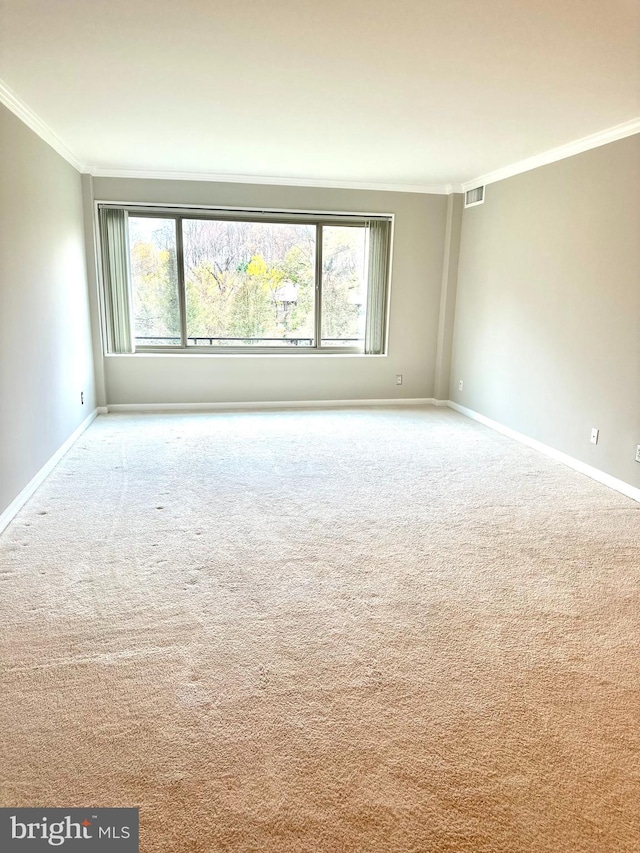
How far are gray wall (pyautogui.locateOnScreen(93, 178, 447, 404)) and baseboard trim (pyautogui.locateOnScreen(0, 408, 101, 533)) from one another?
1013 millimetres

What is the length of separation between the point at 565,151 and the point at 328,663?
14.1ft

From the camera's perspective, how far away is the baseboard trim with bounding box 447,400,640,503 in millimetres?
3930

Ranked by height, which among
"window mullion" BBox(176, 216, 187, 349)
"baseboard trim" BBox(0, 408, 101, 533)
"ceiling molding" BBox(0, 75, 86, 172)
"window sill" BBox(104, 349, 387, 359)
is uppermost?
"ceiling molding" BBox(0, 75, 86, 172)

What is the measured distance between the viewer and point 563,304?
14.9 ft

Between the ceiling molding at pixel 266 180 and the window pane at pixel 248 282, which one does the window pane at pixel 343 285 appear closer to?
the window pane at pixel 248 282

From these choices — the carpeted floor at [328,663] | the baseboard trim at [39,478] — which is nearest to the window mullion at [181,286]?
the baseboard trim at [39,478]

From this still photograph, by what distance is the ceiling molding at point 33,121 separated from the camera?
332 cm

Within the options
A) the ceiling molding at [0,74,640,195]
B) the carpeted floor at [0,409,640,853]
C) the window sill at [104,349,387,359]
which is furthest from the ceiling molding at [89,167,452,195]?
the carpeted floor at [0,409,640,853]

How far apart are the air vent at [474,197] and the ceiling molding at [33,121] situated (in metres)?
3.98

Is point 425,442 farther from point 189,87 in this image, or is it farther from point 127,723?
point 127,723

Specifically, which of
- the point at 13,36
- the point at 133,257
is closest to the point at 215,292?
the point at 133,257

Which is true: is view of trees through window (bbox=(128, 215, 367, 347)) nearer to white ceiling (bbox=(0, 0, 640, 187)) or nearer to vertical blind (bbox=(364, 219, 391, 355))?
vertical blind (bbox=(364, 219, 391, 355))

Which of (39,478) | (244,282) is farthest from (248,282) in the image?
(39,478)

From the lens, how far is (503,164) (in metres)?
5.06
